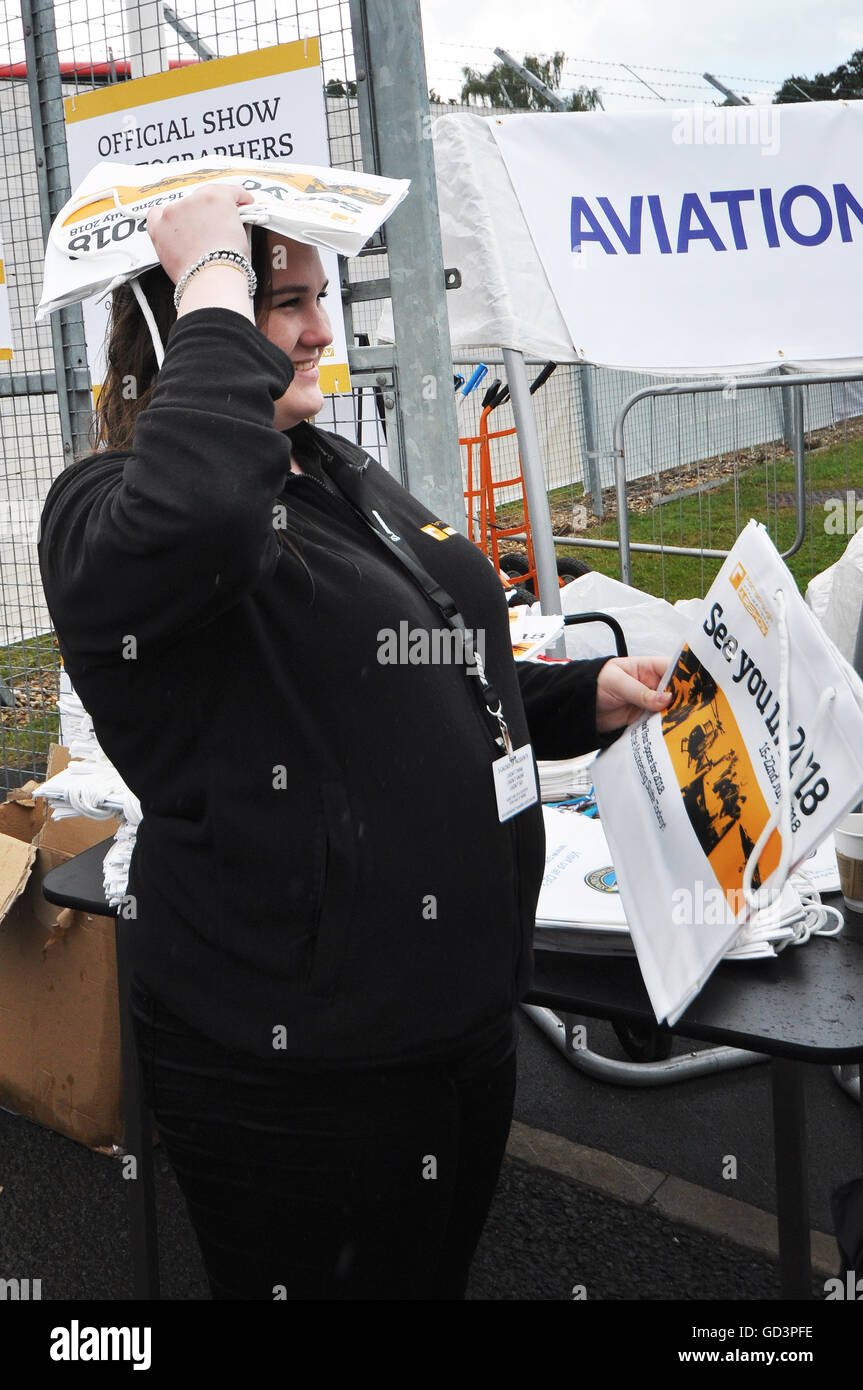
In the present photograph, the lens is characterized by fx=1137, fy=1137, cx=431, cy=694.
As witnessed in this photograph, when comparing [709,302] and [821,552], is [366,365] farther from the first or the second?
[821,552]

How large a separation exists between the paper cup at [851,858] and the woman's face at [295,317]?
0.97m

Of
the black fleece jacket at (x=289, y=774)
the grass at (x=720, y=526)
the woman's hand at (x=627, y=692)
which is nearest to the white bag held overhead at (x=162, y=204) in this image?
the black fleece jacket at (x=289, y=774)

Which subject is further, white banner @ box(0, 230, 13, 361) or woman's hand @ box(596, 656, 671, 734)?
white banner @ box(0, 230, 13, 361)

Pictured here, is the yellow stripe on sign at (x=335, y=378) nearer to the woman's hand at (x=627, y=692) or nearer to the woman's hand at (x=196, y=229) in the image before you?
the woman's hand at (x=627, y=692)

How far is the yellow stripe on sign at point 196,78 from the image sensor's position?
2.52 m

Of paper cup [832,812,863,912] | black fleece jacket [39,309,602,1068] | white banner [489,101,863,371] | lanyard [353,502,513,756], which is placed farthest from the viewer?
white banner [489,101,863,371]

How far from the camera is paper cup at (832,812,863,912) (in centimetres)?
165

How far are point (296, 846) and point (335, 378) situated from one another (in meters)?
1.60

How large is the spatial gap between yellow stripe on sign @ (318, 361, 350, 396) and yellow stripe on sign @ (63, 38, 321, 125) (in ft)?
2.14

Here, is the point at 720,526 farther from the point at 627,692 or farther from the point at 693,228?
the point at 627,692

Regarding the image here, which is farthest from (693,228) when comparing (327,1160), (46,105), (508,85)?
(508,85)

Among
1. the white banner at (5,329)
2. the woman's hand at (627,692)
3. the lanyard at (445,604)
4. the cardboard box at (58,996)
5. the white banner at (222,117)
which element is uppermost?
the white banner at (222,117)

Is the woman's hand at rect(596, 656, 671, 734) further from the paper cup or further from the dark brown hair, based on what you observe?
the dark brown hair

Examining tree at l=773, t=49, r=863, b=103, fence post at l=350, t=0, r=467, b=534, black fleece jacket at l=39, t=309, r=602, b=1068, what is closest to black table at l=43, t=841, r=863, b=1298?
black fleece jacket at l=39, t=309, r=602, b=1068
